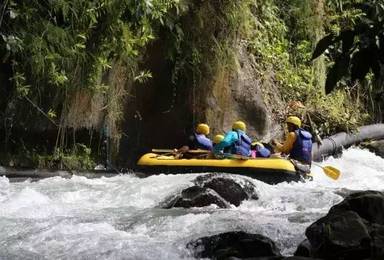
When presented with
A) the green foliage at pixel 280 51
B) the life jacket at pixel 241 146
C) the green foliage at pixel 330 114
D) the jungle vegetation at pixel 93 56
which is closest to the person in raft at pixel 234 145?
the life jacket at pixel 241 146

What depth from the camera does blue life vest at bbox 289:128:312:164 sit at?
761 centimetres

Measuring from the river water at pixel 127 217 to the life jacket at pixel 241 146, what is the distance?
2.65 ft

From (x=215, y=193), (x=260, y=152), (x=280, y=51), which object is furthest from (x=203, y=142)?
(x=280, y=51)

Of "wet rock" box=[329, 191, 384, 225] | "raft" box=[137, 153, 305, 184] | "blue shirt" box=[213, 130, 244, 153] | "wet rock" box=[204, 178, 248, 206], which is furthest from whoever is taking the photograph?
"blue shirt" box=[213, 130, 244, 153]

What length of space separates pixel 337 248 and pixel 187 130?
5.37 meters

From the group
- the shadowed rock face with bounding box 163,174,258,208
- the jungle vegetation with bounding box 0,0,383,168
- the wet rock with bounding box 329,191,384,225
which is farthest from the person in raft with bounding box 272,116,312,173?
the wet rock with bounding box 329,191,384,225

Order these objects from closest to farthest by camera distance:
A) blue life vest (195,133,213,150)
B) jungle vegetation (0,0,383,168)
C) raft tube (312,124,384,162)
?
1. jungle vegetation (0,0,383,168)
2. blue life vest (195,133,213,150)
3. raft tube (312,124,384,162)

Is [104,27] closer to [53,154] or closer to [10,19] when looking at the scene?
[10,19]

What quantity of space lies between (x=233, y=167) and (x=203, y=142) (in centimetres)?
94

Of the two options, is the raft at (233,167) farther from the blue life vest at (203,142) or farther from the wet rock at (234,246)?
the wet rock at (234,246)

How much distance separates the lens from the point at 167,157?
7.60m

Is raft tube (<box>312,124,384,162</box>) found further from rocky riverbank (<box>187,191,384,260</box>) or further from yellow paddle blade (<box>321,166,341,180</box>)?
rocky riverbank (<box>187,191,384,260</box>)

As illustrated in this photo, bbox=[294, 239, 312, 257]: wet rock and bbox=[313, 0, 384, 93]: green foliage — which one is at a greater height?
bbox=[313, 0, 384, 93]: green foliage

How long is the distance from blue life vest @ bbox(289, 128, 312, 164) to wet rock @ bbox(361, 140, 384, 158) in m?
3.37
